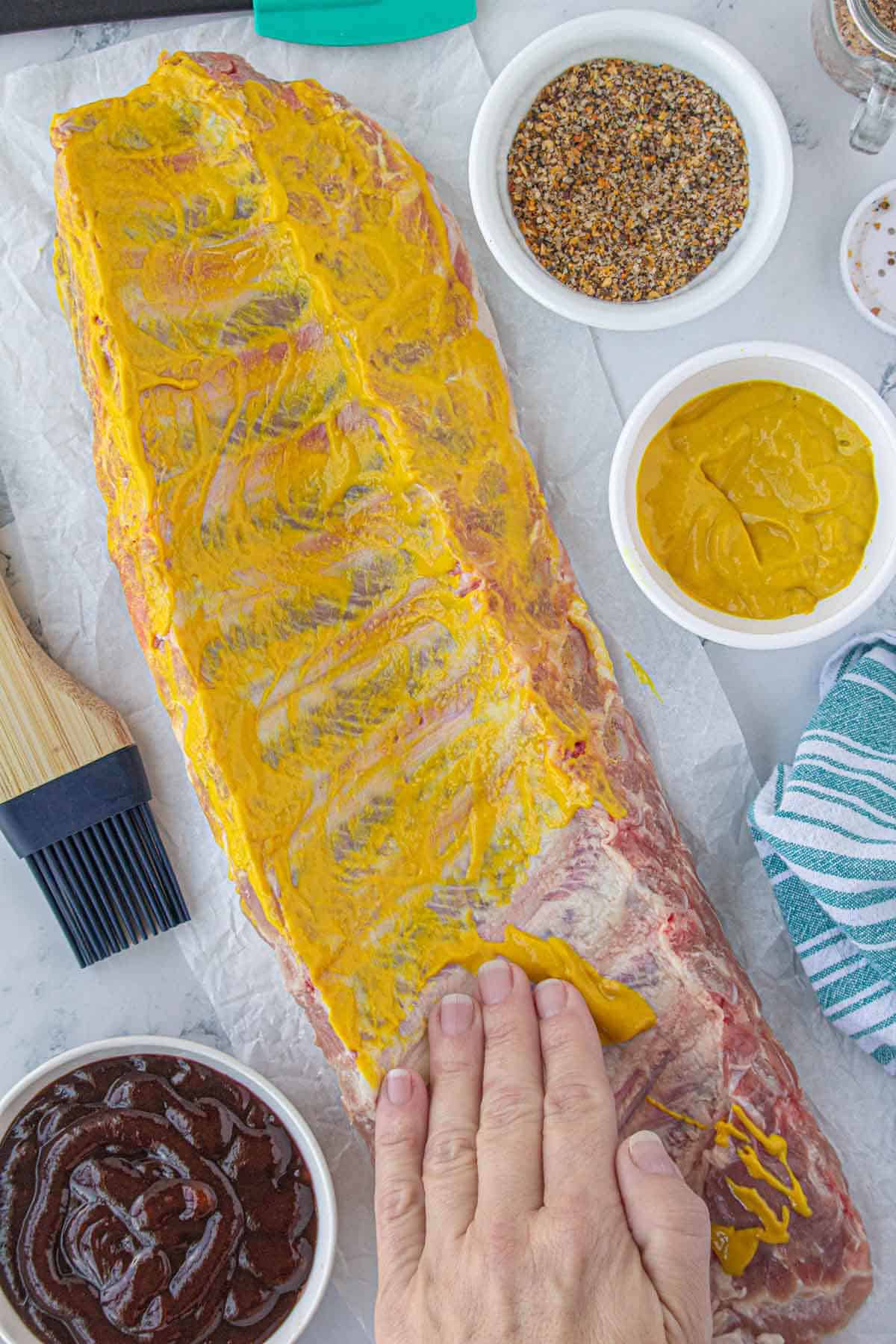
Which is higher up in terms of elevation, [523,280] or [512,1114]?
[523,280]

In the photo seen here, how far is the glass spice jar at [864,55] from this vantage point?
2.22m

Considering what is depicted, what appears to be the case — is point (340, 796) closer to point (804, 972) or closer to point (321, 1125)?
point (321, 1125)

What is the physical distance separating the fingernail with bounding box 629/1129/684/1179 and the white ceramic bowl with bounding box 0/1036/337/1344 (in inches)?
24.1

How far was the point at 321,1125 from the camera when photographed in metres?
2.48

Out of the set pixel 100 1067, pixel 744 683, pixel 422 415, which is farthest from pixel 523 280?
pixel 100 1067

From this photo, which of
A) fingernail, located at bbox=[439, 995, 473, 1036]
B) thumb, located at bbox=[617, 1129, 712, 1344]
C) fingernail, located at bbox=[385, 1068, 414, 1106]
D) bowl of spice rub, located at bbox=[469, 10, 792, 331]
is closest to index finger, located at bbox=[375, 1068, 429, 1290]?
fingernail, located at bbox=[385, 1068, 414, 1106]

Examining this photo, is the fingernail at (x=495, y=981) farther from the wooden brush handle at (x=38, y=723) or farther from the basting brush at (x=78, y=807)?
the wooden brush handle at (x=38, y=723)

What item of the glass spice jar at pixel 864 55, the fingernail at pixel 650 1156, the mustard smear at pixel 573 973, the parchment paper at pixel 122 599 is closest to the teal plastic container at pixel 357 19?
the parchment paper at pixel 122 599

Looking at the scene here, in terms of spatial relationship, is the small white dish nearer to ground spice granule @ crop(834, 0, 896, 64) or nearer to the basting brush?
ground spice granule @ crop(834, 0, 896, 64)

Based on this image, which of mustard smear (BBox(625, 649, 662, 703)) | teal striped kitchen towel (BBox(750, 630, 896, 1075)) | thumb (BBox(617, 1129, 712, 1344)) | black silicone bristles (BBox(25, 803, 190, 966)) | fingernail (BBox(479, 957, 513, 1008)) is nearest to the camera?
thumb (BBox(617, 1129, 712, 1344))

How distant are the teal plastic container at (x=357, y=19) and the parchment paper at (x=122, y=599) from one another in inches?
1.7

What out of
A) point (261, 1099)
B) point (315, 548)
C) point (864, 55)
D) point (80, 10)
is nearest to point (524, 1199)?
point (261, 1099)

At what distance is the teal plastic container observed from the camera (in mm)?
2453

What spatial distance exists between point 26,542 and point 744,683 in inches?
63.8
